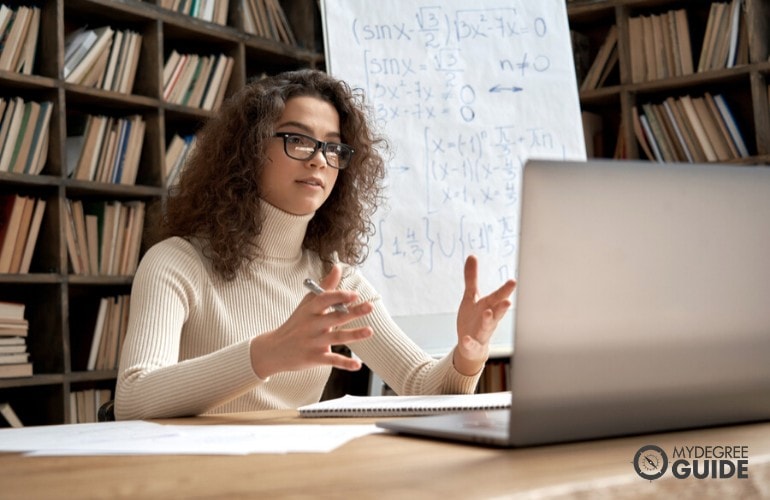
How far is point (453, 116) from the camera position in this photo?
8.48ft

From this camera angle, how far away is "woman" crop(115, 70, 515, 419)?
4.74 ft

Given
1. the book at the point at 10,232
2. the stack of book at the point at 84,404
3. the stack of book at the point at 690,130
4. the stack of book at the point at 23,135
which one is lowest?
the stack of book at the point at 84,404

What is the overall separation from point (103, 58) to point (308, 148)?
1.38 meters

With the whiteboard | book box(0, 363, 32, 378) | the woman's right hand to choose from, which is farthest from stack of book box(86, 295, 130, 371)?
the woman's right hand

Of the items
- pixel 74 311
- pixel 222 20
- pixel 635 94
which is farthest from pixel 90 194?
pixel 635 94

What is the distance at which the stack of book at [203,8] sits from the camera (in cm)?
311

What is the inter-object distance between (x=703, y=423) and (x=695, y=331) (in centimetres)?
10

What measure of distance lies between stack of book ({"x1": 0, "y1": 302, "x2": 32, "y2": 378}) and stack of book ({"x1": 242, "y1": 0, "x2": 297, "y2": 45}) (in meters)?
1.36

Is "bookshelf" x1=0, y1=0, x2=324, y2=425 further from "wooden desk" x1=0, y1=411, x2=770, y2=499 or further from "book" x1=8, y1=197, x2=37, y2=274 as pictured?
"wooden desk" x1=0, y1=411, x2=770, y2=499

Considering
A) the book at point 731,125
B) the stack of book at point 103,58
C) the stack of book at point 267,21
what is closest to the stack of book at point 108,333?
the stack of book at point 103,58

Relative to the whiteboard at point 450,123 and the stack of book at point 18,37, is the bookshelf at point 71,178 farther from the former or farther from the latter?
the whiteboard at point 450,123

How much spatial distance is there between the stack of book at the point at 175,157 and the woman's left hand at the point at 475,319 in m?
1.85

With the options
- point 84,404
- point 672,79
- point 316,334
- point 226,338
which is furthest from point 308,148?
point 672,79

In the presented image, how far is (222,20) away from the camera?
129 inches
